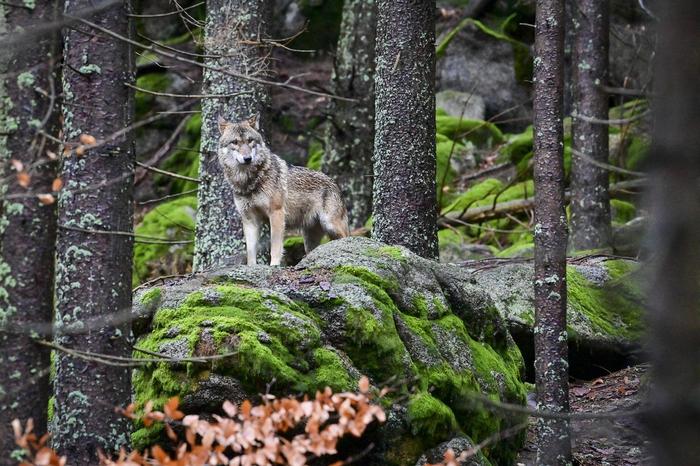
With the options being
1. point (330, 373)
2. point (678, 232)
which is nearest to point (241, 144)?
point (330, 373)

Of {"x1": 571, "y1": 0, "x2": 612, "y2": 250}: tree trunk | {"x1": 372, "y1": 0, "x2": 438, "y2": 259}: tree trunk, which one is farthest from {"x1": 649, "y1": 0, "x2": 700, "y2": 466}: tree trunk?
{"x1": 571, "y1": 0, "x2": 612, "y2": 250}: tree trunk

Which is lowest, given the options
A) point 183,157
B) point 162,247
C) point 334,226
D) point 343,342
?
point 343,342

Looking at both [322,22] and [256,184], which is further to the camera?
[322,22]

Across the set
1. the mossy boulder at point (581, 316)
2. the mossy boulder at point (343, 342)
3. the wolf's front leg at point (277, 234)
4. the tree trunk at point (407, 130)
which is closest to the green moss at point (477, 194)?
the mossy boulder at point (581, 316)

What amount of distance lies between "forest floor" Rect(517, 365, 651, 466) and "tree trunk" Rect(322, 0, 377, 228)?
654cm

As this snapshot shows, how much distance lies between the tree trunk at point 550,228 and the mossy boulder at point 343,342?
23.5 inches

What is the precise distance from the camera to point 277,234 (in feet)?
34.1

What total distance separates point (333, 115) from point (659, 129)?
1321 centimetres

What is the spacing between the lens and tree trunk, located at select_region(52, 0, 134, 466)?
5539 mm

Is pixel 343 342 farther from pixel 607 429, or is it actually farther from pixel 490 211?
pixel 490 211

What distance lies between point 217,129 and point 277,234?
1845mm

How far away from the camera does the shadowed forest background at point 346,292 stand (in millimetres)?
3143

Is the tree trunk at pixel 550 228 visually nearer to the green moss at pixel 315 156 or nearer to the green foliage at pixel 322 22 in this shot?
the green moss at pixel 315 156

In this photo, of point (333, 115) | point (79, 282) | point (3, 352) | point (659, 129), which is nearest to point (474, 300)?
point (79, 282)
